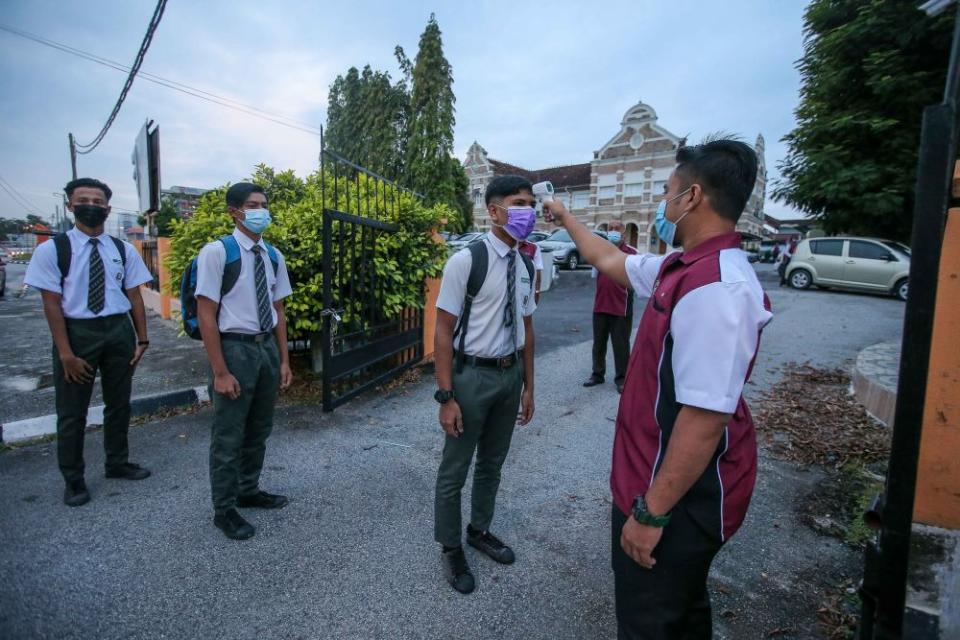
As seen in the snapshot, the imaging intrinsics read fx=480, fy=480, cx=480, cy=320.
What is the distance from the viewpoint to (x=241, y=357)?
279 cm

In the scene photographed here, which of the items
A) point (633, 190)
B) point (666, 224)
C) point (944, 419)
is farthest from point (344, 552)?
point (633, 190)

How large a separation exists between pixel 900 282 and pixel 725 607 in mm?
13479

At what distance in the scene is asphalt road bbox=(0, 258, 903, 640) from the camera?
2174 millimetres

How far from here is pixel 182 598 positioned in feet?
7.42

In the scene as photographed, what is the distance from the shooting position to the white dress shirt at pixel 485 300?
7.75 feet

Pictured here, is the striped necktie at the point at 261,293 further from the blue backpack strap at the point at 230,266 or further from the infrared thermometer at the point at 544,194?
the infrared thermometer at the point at 544,194

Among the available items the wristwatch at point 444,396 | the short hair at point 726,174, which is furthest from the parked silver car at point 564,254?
the short hair at point 726,174

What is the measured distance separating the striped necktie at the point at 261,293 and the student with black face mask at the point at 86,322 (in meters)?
1.05

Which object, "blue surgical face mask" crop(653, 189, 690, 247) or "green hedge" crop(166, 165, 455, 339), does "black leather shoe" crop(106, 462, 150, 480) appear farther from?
"blue surgical face mask" crop(653, 189, 690, 247)

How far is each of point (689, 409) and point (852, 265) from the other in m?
14.6

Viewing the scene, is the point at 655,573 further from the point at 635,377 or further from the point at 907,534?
the point at 907,534

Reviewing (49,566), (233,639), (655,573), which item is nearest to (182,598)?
(233,639)

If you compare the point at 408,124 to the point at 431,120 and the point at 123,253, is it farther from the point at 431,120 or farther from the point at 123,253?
the point at 123,253

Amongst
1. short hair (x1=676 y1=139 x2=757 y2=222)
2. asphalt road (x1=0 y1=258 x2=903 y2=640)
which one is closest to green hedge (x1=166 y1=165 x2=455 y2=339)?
asphalt road (x1=0 y1=258 x2=903 y2=640)
